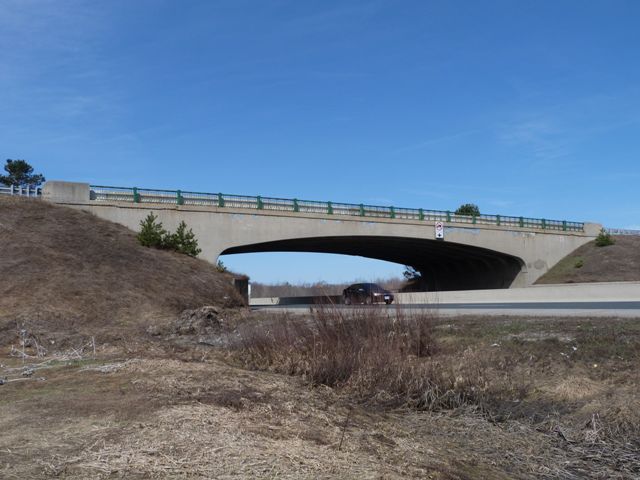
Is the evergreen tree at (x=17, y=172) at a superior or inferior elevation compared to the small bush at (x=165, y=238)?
superior

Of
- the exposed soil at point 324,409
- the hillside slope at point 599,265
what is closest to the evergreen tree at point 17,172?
the exposed soil at point 324,409

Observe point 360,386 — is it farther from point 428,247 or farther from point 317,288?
point 428,247

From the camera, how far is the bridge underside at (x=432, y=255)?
153ft

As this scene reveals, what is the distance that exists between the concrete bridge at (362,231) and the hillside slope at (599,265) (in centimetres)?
120

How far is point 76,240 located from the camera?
1163 inches

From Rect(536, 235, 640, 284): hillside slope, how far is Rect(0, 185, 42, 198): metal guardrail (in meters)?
41.4

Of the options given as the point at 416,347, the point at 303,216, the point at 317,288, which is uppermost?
the point at 303,216

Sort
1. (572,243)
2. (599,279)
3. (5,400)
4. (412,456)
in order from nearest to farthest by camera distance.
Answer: (412,456), (5,400), (599,279), (572,243)

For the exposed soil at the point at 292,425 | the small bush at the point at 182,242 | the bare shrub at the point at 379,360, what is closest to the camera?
the exposed soil at the point at 292,425

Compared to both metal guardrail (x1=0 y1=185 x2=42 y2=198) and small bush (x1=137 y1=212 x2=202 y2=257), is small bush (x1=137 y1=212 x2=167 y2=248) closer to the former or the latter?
small bush (x1=137 y1=212 x2=202 y2=257)

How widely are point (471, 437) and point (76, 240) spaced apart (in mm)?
26381

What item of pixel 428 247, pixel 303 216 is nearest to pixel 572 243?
pixel 428 247

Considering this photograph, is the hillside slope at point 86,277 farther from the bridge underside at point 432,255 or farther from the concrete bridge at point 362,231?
the bridge underside at point 432,255

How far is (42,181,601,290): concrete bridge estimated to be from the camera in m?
36.0
